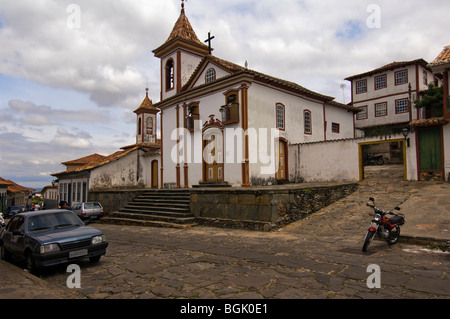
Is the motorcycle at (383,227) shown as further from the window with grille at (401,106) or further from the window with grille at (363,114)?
the window with grille at (363,114)

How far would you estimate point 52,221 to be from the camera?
7918mm

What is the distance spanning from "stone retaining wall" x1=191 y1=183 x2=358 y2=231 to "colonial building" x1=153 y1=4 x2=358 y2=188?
12.6 ft

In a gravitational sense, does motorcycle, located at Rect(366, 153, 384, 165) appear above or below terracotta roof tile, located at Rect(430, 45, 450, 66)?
below

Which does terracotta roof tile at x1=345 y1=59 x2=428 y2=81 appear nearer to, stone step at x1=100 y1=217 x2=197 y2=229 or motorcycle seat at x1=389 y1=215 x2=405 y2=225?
motorcycle seat at x1=389 y1=215 x2=405 y2=225

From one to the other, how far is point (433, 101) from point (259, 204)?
70.0 ft

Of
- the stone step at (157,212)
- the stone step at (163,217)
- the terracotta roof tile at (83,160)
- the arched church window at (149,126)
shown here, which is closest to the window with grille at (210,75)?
the stone step at (157,212)

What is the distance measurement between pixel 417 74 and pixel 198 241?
92.7ft

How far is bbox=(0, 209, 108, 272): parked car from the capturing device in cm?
666

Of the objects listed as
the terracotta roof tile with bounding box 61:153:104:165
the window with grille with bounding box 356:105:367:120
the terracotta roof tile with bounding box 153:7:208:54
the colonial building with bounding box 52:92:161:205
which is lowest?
the colonial building with bounding box 52:92:161:205

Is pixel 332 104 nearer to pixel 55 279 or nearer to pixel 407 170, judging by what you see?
pixel 407 170

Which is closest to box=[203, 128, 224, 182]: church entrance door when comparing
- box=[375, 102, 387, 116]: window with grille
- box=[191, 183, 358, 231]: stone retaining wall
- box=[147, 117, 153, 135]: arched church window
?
box=[191, 183, 358, 231]: stone retaining wall

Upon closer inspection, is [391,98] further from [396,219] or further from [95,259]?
[95,259]
